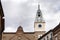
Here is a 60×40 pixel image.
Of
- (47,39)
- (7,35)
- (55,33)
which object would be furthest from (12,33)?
(55,33)

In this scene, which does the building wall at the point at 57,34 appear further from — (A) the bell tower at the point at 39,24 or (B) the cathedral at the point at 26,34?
(A) the bell tower at the point at 39,24

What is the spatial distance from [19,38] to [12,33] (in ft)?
11.4

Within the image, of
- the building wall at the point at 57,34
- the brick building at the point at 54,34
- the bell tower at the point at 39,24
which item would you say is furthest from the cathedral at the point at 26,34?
the building wall at the point at 57,34

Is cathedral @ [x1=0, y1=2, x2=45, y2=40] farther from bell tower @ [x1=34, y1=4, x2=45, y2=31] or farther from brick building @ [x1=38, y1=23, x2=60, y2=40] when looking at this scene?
brick building @ [x1=38, y1=23, x2=60, y2=40]

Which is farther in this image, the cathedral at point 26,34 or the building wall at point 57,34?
the cathedral at point 26,34

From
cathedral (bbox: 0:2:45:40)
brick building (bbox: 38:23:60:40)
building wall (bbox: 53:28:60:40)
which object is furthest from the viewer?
cathedral (bbox: 0:2:45:40)

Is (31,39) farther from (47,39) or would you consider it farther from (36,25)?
(47,39)

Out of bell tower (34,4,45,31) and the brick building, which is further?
bell tower (34,4,45,31)

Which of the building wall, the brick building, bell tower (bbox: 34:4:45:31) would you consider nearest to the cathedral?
bell tower (bbox: 34:4:45:31)

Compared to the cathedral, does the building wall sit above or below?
above

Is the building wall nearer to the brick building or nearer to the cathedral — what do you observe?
the brick building

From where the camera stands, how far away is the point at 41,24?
91.5 metres

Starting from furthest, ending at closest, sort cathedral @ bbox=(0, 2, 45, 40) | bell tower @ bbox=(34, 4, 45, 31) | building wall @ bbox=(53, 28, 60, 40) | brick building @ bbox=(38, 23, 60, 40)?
bell tower @ bbox=(34, 4, 45, 31) → cathedral @ bbox=(0, 2, 45, 40) → brick building @ bbox=(38, 23, 60, 40) → building wall @ bbox=(53, 28, 60, 40)

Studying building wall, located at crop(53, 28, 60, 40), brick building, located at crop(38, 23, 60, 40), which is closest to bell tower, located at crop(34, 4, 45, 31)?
brick building, located at crop(38, 23, 60, 40)
